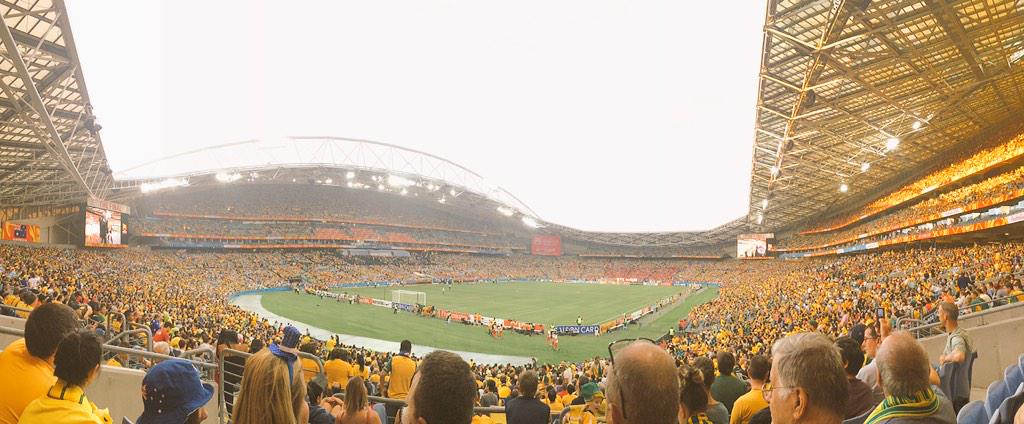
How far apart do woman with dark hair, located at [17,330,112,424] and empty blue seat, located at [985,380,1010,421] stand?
4694 millimetres

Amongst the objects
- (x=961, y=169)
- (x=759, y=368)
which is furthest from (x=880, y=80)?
(x=759, y=368)

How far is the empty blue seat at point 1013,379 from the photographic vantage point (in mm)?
2896

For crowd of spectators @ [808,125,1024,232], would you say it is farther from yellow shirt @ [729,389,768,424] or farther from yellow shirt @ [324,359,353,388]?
yellow shirt @ [324,359,353,388]

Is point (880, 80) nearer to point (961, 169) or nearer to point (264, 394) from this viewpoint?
point (961, 169)

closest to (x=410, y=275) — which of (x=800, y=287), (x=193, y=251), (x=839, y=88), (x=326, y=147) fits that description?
(x=326, y=147)

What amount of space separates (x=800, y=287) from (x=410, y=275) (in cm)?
4590

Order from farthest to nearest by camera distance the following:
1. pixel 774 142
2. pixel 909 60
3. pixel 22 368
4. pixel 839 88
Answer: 1. pixel 774 142
2. pixel 839 88
3. pixel 909 60
4. pixel 22 368

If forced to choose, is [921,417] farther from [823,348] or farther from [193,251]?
[193,251]

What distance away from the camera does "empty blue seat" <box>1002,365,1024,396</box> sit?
2.90 metres

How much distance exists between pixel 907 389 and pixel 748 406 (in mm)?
1445

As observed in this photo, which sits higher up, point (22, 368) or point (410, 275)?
point (22, 368)

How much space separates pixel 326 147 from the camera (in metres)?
62.6

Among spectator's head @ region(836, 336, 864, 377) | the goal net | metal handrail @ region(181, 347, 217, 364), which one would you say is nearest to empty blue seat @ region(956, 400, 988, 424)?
spectator's head @ region(836, 336, 864, 377)

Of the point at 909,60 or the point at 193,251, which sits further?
the point at 193,251
